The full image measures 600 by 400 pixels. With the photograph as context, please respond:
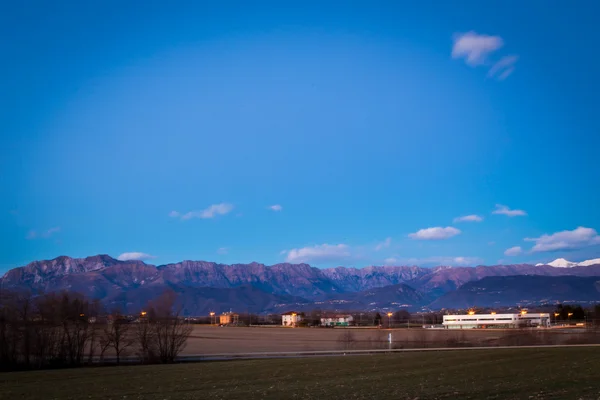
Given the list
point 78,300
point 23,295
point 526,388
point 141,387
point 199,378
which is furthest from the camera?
point 78,300

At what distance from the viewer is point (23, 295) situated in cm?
7625

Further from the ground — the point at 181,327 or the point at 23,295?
the point at 23,295

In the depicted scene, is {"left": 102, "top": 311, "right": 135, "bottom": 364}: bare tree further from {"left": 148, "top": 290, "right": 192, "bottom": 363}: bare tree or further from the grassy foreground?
the grassy foreground

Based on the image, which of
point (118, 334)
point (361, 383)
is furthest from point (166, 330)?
point (361, 383)

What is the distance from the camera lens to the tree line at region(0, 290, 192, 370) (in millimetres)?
66312

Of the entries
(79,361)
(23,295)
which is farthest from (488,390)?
(23,295)

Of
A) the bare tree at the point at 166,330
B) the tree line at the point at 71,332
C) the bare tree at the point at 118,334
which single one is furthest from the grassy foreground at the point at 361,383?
the bare tree at the point at 118,334

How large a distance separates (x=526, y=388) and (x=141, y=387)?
834 inches

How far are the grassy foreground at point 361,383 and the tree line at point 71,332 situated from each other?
24065mm

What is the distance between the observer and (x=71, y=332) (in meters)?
73.6

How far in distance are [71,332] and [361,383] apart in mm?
53668

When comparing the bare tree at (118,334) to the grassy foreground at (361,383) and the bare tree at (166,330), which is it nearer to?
the bare tree at (166,330)

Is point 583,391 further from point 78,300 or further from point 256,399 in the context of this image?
point 78,300

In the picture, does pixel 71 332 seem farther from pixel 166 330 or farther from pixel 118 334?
pixel 166 330
